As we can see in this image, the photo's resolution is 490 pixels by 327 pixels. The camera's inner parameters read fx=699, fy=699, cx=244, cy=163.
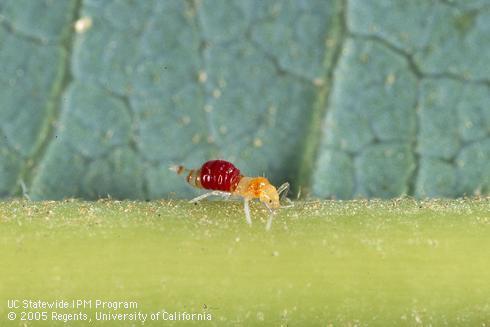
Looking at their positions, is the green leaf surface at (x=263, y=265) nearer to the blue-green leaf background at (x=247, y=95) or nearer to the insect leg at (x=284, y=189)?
the insect leg at (x=284, y=189)

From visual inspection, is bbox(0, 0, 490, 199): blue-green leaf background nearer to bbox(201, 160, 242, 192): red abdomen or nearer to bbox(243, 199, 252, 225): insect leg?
bbox(201, 160, 242, 192): red abdomen

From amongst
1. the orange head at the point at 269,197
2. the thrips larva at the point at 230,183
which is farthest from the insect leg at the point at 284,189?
the orange head at the point at 269,197

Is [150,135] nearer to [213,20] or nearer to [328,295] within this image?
[213,20]

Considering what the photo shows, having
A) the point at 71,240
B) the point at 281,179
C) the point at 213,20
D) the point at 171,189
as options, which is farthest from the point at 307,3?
the point at 71,240

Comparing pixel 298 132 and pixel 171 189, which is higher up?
pixel 298 132

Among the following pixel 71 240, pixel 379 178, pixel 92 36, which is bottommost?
pixel 71 240

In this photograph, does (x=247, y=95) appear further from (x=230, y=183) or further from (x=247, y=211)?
(x=247, y=211)

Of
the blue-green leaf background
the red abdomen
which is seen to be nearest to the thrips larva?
the red abdomen
